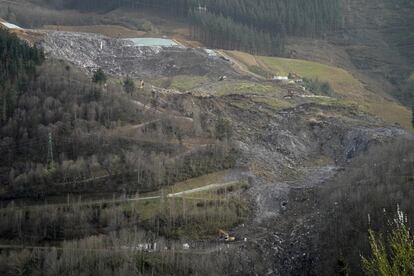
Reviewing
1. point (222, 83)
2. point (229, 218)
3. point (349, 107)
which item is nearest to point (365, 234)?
point (229, 218)

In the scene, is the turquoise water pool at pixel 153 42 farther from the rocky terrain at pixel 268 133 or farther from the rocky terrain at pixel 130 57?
the rocky terrain at pixel 268 133

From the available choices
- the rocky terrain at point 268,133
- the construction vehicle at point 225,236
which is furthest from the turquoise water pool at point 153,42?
the construction vehicle at point 225,236

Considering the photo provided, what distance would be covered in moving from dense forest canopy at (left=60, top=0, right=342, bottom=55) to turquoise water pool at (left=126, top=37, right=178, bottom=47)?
12518 millimetres

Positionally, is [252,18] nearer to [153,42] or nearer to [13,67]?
[153,42]

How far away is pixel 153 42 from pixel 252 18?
98.2 ft

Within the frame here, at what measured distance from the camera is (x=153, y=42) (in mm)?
96812

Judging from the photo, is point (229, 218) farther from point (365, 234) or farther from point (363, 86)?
point (363, 86)

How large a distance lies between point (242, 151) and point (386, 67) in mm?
60558

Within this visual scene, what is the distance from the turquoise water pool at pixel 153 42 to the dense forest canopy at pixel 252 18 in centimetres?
1252

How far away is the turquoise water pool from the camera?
94.8 meters

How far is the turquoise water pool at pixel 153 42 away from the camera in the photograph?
311 ft

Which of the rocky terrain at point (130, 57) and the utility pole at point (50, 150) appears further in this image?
the rocky terrain at point (130, 57)

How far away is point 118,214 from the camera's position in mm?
50094

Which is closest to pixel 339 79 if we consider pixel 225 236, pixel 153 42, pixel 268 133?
pixel 153 42
